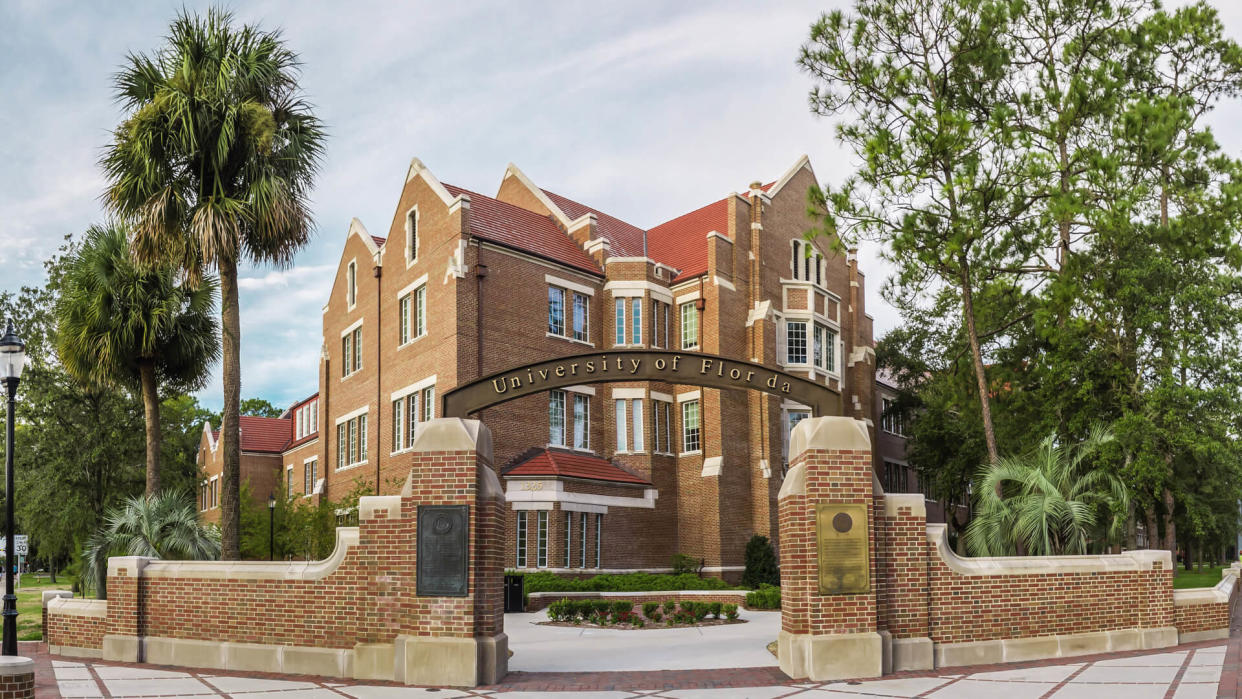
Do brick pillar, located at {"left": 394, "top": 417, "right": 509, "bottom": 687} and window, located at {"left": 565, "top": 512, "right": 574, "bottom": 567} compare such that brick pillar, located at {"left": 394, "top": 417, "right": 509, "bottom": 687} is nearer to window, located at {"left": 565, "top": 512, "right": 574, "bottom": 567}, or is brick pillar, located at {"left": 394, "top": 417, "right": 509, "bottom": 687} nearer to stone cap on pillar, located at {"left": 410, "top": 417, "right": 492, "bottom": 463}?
stone cap on pillar, located at {"left": 410, "top": 417, "right": 492, "bottom": 463}

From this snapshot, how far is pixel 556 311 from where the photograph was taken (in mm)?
32844

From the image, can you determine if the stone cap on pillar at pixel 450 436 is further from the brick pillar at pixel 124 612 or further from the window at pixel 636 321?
the window at pixel 636 321

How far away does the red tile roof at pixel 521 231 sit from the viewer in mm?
31938

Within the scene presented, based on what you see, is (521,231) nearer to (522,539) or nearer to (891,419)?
(522,539)

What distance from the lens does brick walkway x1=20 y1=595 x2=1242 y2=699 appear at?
10820 mm

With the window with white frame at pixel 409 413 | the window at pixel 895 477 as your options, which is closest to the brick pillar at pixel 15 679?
the window with white frame at pixel 409 413

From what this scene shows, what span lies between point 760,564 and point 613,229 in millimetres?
15373

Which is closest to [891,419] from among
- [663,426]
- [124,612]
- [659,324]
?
[663,426]

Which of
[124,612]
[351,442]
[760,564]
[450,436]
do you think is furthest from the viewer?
[351,442]

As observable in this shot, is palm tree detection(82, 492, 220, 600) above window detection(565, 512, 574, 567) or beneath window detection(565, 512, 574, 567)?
above

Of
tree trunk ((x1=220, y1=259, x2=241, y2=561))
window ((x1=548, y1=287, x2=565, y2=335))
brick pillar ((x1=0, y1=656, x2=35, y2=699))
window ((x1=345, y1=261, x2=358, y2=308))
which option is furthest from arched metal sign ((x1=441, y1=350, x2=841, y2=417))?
window ((x1=345, y1=261, x2=358, y2=308))

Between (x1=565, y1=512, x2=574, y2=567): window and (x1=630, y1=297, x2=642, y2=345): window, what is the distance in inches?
261

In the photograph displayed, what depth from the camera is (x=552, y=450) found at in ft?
104

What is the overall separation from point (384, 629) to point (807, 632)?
17.4ft
